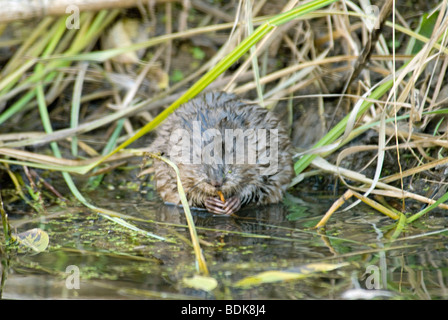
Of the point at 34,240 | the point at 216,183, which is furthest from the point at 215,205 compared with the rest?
the point at 34,240

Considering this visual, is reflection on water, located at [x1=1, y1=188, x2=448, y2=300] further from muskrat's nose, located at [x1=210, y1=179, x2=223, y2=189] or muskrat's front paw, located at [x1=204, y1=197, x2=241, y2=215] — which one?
muskrat's nose, located at [x1=210, y1=179, x2=223, y2=189]

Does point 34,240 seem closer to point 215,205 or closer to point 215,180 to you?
point 215,180

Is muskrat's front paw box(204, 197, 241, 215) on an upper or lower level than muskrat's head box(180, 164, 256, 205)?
lower

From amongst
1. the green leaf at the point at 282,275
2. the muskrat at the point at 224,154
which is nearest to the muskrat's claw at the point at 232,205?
the muskrat at the point at 224,154

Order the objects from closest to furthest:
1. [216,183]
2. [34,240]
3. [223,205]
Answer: [34,240], [216,183], [223,205]

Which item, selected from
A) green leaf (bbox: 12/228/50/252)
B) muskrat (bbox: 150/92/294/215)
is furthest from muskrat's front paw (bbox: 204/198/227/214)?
green leaf (bbox: 12/228/50/252)

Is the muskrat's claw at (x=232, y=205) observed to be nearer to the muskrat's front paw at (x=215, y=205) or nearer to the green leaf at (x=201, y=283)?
the muskrat's front paw at (x=215, y=205)
